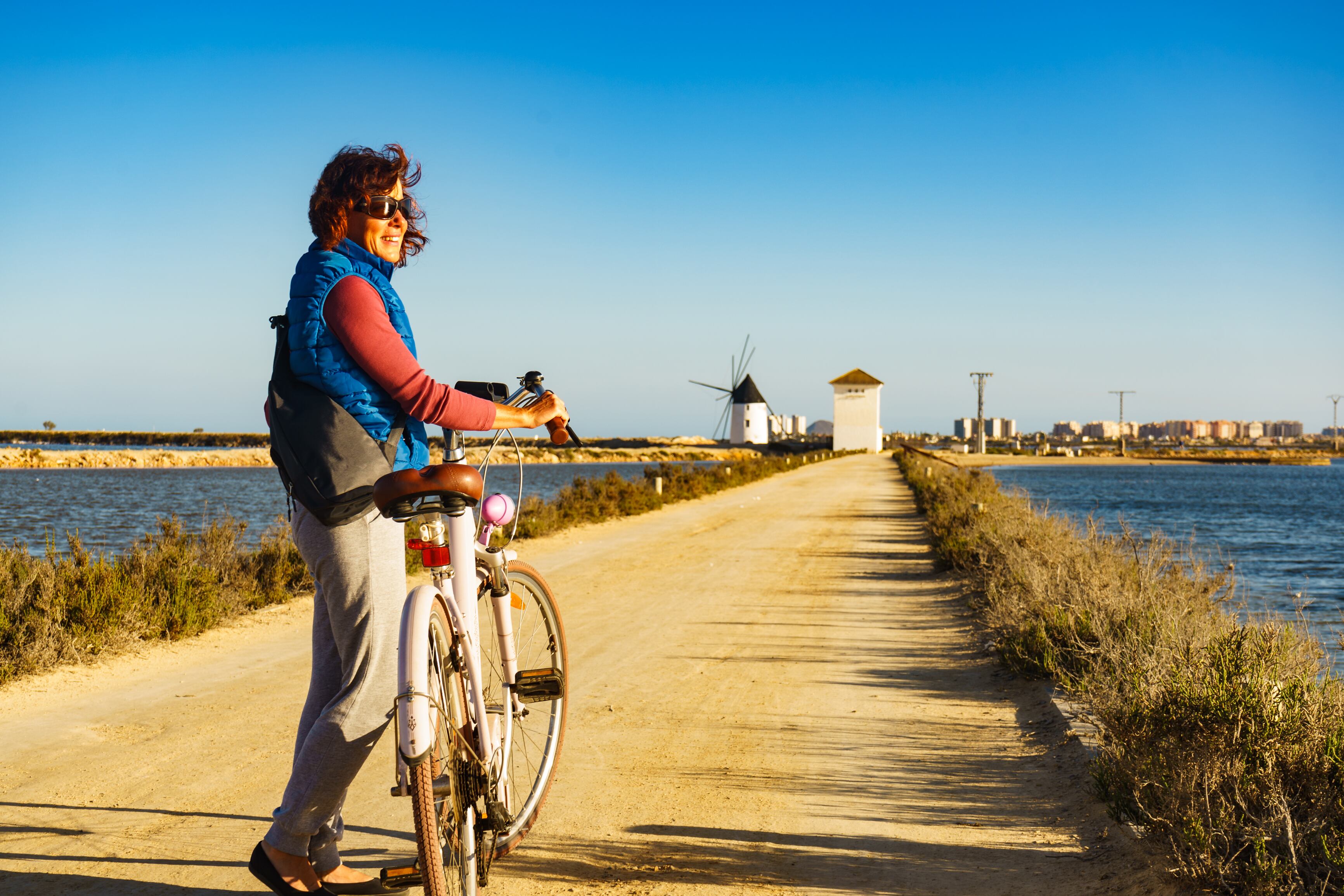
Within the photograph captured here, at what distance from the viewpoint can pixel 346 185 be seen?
2.52m

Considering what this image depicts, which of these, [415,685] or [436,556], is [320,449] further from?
[415,685]

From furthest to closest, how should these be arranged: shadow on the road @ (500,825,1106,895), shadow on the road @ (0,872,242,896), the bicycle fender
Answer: shadow on the road @ (500,825,1106,895), shadow on the road @ (0,872,242,896), the bicycle fender

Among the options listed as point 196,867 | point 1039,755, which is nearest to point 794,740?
point 1039,755

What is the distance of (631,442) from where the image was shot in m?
124

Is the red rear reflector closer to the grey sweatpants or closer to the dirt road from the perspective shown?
the grey sweatpants

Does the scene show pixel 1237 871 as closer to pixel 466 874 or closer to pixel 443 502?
pixel 466 874

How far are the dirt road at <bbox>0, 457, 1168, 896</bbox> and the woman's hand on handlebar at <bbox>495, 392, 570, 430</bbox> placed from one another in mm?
1486

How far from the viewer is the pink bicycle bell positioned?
2830mm

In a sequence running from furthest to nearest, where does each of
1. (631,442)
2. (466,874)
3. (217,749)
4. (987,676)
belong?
1. (631,442)
2. (987,676)
3. (217,749)
4. (466,874)

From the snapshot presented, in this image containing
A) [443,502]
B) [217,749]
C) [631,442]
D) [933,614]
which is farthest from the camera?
[631,442]

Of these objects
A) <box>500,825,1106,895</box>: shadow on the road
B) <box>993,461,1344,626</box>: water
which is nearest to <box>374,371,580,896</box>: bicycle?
<box>500,825,1106,895</box>: shadow on the road

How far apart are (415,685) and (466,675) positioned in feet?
1.16

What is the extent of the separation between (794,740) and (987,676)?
78.1 inches

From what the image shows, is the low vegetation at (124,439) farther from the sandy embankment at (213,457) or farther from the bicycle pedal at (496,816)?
the bicycle pedal at (496,816)
